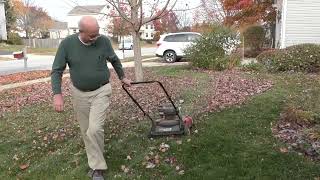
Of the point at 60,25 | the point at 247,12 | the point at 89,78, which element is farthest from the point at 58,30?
the point at 89,78

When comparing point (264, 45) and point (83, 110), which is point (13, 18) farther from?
point (83, 110)

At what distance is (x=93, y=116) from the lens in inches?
204

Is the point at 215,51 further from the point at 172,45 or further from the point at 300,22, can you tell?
the point at 300,22

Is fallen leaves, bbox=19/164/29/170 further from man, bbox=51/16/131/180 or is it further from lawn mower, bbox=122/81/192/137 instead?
lawn mower, bbox=122/81/192/137

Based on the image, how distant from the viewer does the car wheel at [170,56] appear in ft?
75.8

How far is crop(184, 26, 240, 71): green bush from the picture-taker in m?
15.5

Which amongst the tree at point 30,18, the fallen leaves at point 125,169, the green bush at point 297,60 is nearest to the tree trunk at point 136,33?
the green bush at point 297,60

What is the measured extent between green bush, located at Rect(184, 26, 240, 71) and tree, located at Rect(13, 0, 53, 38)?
57317 millimetres

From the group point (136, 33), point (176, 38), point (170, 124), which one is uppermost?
point (136, 33)

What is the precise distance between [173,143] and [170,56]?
17.2 m

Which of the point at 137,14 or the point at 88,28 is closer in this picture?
the point at 88,28

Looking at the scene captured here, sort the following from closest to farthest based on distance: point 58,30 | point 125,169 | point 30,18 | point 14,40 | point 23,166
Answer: point 125,169
point 23,166
point 14,40
point 30,18
point 58,30

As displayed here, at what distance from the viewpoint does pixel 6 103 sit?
10.9 metres

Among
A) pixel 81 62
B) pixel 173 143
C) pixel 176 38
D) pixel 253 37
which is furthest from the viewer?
pixel 253 37
